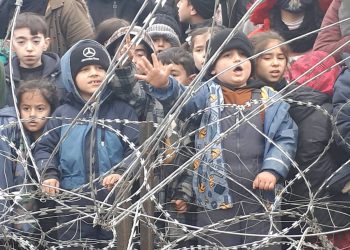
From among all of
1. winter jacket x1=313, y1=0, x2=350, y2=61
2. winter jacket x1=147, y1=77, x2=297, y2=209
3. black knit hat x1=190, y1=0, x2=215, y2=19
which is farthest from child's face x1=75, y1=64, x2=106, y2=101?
black knit hat x1=190, y1=0, x2=215, y2=19

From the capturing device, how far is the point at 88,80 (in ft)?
14.3

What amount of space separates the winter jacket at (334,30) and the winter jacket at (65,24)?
160 centimetres

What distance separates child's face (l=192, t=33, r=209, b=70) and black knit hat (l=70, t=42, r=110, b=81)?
0.69 metres

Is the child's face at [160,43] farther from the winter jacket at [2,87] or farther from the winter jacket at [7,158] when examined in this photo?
the winter jacket at [7,158]

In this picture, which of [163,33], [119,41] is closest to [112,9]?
[163,33]

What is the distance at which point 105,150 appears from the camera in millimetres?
4094

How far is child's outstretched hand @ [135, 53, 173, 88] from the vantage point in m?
3.47

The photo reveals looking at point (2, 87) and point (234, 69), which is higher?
point (234, 69)

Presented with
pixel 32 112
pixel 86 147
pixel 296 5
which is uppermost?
pixel 296 5

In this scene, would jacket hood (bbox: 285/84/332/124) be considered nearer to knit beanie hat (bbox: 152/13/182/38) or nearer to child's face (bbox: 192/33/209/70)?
child's face (bbox: 192/33/209/70)

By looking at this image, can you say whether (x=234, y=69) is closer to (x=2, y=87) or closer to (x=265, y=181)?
(x=265, y=181)

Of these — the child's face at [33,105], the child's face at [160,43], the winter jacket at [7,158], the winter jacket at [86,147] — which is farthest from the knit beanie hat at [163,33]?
the winter jacket at [7,158]

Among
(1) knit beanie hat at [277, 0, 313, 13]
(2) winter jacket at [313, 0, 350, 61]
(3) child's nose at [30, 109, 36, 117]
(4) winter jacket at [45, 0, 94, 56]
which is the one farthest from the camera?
(4) winter jacket at [45, 0, 94, 56]

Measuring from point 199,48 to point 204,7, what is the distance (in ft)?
2.75
